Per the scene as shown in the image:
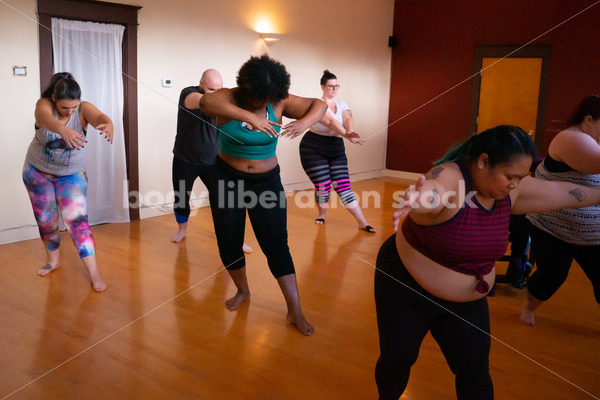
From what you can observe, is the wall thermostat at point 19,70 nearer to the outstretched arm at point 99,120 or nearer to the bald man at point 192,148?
the bald man at point 192,148

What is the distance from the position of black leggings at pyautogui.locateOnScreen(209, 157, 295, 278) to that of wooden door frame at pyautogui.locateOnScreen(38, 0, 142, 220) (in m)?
2.45

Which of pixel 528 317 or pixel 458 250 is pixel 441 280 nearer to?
pixel 458 250

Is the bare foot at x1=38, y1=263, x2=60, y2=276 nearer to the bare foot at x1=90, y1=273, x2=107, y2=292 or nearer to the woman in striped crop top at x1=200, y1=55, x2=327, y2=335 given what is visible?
the bare foot at x1=90, y1=273, x2=107, y2=292

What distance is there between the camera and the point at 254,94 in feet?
7.96

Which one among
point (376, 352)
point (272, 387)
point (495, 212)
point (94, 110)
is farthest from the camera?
point (94, 110)

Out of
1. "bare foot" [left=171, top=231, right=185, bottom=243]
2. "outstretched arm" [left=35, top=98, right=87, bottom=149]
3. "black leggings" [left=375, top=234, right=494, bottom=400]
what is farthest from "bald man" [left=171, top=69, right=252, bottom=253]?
"black leggings" [left=375, top=234, right=494, bottom=400]

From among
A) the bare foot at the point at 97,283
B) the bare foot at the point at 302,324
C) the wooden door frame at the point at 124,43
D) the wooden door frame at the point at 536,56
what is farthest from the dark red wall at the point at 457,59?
the bare foot at the point at 97,283

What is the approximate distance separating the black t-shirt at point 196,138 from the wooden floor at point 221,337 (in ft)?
2.42

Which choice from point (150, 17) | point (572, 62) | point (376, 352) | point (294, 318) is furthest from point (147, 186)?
point (572, 62)

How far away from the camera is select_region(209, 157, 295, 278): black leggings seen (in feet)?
8.63

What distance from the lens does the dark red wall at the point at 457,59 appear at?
652 centimetres

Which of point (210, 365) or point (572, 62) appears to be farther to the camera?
point (572, 62)

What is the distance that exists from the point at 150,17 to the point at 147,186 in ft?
5.26

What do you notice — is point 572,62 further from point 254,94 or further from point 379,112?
point 254,94
